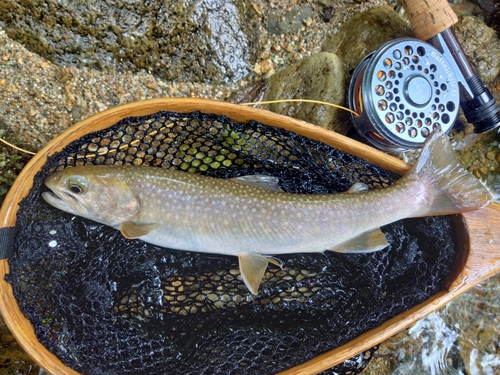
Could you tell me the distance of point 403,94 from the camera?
258 cm

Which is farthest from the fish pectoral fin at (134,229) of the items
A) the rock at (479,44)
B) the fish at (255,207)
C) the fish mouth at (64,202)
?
the rock at (479,44)

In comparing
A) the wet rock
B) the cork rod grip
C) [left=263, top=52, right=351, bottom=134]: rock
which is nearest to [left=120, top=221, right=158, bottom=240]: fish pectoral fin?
[left=263, top=52, right=351, bottom=134]: rock

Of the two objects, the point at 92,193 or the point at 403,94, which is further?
the point at 403,94

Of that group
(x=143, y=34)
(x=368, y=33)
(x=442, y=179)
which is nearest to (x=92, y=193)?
(x=143, y=34)

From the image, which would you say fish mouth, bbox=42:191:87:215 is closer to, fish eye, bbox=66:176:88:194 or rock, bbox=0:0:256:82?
fish eye, bbox=66:176:88:194

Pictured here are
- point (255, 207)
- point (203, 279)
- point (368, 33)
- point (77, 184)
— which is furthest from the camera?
point (368, 33)

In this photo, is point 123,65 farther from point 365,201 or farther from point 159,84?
point 365,201

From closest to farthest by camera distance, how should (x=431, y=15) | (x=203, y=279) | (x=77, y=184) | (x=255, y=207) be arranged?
(x=77, y=184), (x=255, y=207), (x=203, y=279), (x=431, y=15)

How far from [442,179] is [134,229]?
1.67 metres

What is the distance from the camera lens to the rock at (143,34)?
8.02 ft

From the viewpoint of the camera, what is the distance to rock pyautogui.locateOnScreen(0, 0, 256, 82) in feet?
8.02

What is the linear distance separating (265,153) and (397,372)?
2042 mm

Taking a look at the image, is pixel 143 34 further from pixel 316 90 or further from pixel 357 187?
pixel 357 187

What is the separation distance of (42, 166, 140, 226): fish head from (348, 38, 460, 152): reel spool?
151cm
